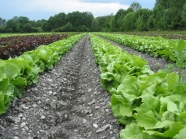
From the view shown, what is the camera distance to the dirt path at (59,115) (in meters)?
4.08

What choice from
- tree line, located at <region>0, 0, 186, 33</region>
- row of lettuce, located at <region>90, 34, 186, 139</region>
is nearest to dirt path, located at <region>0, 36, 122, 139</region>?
row of lettuce, located at <region>90, 34, 186, 139</region>

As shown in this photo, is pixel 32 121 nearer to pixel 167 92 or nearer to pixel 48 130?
pixel 48 130

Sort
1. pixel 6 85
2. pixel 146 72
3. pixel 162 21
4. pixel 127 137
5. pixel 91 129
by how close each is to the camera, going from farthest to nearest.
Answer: pixel 162 21 < pixel 146 72 < pixel 91 129 < pixel 6 85 < pixel 127 137

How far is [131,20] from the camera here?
281 feet

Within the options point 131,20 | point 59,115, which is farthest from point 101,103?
point 131,20

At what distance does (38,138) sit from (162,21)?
55.9m

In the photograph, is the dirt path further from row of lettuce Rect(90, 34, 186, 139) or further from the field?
row of lettuce Rect(90, 34, 186, 139)

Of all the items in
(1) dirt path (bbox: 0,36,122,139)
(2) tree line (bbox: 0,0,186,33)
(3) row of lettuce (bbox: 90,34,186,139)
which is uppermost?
(2) tree line (bbox: 0,0,186,33)

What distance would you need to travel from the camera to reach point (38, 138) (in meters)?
4.04

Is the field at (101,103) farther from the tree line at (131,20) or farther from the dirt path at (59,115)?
the tree line at (131,20)

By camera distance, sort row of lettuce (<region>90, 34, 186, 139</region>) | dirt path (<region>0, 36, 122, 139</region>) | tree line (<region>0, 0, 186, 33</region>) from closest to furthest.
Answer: row of lettuce (<region>90, 34, 186, 139</region>) < dirt path (<region>0, 36, 122, 139</region>) < tree line (<region>0, 0, 186, 33</region>)

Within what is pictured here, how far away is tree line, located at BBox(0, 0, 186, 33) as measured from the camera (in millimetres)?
54469

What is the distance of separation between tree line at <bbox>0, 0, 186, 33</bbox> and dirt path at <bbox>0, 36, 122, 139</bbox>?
4518 centimetres

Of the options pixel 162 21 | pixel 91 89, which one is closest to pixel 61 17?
pixel 162 21
